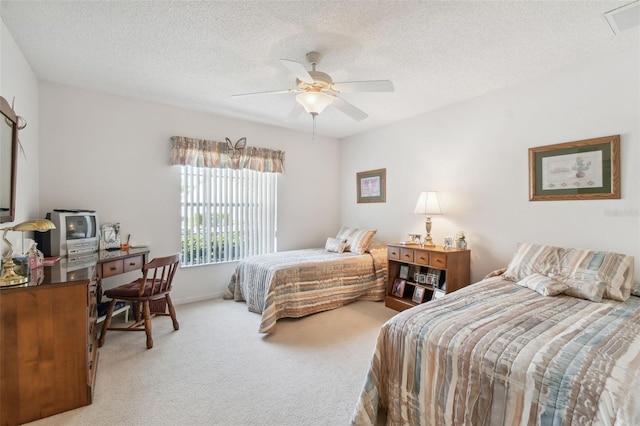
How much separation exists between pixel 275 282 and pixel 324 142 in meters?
3.01

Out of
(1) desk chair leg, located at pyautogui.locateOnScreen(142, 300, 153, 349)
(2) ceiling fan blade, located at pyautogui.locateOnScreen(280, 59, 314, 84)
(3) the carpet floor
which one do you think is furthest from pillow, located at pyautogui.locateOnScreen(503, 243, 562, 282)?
(1) desk chair leg, located at pyautogui.locateOnScreen(142, 300, 153, 349)

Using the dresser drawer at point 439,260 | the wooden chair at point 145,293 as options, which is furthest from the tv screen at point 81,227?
the dresser drawer at point 439,260

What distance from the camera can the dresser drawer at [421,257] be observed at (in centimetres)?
329

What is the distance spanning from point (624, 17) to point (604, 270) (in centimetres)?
181

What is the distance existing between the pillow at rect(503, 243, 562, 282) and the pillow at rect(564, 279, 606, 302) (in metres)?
0.24

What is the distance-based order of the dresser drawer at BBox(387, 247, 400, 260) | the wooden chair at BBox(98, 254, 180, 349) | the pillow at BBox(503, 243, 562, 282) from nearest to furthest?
the pillow at BBox(503, 243, 562, 282) → the wooden chair at BBox(98, 254, 180, 349) → the dresser drawer at BBox(387, 247, 400, 260)

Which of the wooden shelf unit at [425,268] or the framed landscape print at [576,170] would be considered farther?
the wooden shelf unit at [425,268]

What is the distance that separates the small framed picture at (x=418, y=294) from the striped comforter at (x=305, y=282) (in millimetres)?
593

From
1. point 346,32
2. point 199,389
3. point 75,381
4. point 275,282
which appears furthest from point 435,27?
point 75,381

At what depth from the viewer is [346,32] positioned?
2.09 metres

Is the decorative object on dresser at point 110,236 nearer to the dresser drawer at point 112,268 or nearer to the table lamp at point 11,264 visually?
the dresser drawer at point 112,268

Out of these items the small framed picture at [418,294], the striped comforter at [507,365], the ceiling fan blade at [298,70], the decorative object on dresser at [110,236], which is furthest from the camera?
the small framed picture at [418,294]

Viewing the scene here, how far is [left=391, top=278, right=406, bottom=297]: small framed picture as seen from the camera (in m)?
3.67

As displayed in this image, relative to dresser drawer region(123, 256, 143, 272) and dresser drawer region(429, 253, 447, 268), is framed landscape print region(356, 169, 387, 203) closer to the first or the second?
dresser drawer region(429, 253, 447, 268)
